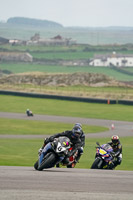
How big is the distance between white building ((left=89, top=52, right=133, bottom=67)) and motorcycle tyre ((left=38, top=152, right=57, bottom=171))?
158239mm

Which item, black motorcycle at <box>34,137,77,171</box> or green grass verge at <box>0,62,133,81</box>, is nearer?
black motorcycle at <box>34,137,77,171</box>

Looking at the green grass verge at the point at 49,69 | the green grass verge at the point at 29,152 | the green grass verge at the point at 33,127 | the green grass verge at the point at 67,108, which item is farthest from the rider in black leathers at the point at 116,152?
the green grass verge at the point at 49,69

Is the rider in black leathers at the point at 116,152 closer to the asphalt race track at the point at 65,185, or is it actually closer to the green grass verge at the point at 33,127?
the asphalt race track at the point at 65,185

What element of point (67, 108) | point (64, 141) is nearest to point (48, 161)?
point (64, 141)

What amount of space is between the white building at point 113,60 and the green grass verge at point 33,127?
127 m

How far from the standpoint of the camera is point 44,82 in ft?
359

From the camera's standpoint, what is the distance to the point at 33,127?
4553 cm

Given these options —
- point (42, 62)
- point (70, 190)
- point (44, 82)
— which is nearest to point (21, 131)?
point (70, 190)

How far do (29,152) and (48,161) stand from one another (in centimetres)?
1335

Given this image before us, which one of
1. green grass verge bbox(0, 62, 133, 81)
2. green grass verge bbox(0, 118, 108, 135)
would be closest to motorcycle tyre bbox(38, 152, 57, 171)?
green grass verge bbox(0, 118, 108, 135)

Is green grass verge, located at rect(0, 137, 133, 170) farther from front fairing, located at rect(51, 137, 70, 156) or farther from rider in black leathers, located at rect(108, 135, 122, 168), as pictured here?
front fairing, located at rect(51, 137, 70, 156)

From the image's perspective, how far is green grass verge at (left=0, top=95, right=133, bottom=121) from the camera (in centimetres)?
5684

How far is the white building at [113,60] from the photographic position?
176438 millimetres

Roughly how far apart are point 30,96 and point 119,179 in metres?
60.1
